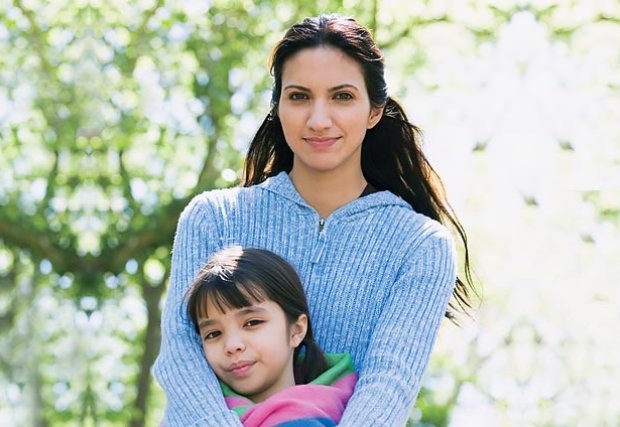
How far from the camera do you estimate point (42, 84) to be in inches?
399

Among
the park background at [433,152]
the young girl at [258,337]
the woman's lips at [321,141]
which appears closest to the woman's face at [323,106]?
the woman's lips at [321,141]

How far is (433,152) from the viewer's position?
9375mm

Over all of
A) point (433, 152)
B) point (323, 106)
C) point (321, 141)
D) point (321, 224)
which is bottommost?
point (433, 152)

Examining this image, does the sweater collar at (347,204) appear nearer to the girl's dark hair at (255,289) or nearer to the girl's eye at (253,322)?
the girl's dark hair at (255,289)

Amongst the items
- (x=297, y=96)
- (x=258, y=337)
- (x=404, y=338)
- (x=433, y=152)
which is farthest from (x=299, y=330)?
(x=433, y=152)

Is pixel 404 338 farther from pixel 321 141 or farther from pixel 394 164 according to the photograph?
pixel 394 164

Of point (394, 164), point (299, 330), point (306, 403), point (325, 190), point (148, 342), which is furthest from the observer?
point (148, 342)

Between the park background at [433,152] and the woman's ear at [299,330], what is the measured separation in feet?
17.1

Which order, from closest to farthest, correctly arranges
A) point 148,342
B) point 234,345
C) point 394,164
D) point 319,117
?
point 234,345
point 319,117
point 394,164
point 148,342

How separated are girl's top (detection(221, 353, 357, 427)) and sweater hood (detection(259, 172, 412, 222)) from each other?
0.50 m

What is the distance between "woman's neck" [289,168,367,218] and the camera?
3.67 m

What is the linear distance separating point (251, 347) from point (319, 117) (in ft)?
2.14

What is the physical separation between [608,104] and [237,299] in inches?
373

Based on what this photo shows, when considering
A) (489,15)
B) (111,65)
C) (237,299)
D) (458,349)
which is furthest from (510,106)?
(237,299)
